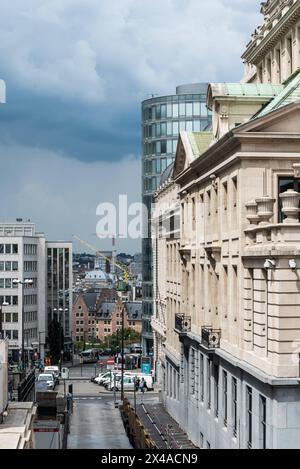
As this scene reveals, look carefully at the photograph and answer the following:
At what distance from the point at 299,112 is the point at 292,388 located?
41.6ft

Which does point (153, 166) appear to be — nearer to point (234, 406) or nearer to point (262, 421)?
point (234, 406)

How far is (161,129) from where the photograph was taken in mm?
127250

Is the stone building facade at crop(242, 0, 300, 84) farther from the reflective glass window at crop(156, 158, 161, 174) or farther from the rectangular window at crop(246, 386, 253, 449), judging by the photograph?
the reflective glass window at crop(156, 158, 161, 174)

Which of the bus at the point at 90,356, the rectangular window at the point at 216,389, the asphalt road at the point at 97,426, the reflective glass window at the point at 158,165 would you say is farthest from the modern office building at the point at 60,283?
the rectangular window at the point at 216,389

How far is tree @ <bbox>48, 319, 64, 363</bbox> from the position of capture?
147 metres

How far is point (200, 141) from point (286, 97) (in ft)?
47.9

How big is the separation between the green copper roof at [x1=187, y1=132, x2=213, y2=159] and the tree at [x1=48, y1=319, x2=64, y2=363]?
295ft

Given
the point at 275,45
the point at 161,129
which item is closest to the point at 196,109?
the point at 161,129

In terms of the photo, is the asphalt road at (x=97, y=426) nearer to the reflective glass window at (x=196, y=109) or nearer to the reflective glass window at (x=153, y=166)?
the reflective glass window at (x=153, y=166)

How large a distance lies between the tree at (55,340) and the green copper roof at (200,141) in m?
89.9

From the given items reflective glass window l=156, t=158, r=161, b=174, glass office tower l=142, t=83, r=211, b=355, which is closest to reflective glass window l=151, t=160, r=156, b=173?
glass office tower l=142, t=83, r=211, b=355

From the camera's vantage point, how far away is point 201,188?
5497 cm

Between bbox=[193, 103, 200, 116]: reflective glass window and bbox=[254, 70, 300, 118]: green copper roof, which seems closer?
bbox=[254, 70, 300, 118]: green copper roof
